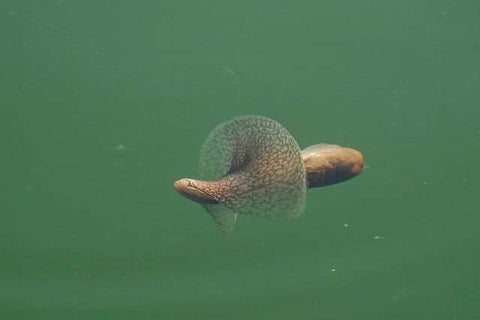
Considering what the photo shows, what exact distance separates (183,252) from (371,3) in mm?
1579

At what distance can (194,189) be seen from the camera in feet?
6.20

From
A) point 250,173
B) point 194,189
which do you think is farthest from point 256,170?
point 194,189

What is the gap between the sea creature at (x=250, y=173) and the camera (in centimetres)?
195

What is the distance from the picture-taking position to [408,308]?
304cm

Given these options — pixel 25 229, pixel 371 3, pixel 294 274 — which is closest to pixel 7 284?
pixel 25 229

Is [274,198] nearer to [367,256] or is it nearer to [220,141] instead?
[220,141]

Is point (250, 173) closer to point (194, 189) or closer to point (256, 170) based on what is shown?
point (256, 170)

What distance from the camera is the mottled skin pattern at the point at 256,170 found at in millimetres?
1981

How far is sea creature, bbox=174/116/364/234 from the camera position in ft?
6.40

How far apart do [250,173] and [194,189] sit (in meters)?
0.21

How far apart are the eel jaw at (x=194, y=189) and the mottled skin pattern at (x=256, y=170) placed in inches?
0.6

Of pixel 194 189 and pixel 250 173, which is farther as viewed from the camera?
pixel 250 173

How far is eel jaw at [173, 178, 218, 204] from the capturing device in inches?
74.2

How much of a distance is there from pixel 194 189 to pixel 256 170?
0.23 m
